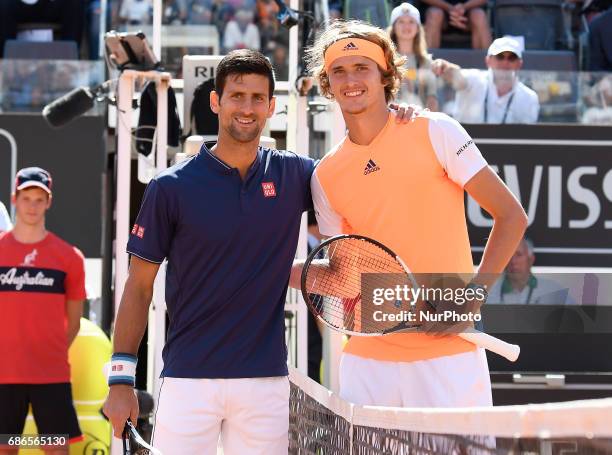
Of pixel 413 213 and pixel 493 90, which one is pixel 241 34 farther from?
pixel 413 213

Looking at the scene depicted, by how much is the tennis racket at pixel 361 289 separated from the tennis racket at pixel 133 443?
0.67 meters

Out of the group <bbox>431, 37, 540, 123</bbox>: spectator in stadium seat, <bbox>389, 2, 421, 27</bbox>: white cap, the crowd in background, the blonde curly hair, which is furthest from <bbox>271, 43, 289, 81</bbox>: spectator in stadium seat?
the blonde curly hair

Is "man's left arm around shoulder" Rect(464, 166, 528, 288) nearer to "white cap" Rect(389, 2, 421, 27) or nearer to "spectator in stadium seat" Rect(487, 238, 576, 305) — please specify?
"spectator in stadium seat" Rect(487, 238, 576, 305)

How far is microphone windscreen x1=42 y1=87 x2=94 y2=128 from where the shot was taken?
722 cm

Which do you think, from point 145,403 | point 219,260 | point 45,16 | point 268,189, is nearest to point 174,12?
point 45,16

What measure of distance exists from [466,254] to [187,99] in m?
3.66

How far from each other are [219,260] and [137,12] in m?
7.89

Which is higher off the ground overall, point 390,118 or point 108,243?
point 390,118

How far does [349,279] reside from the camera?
391 cm

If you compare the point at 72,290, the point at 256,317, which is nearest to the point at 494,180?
the point at 256,317

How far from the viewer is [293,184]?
12.6 feet

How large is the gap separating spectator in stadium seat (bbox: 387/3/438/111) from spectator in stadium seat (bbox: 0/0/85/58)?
3.51 metres

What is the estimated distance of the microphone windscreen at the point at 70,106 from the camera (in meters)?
7.22

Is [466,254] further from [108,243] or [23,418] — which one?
[108,243]
